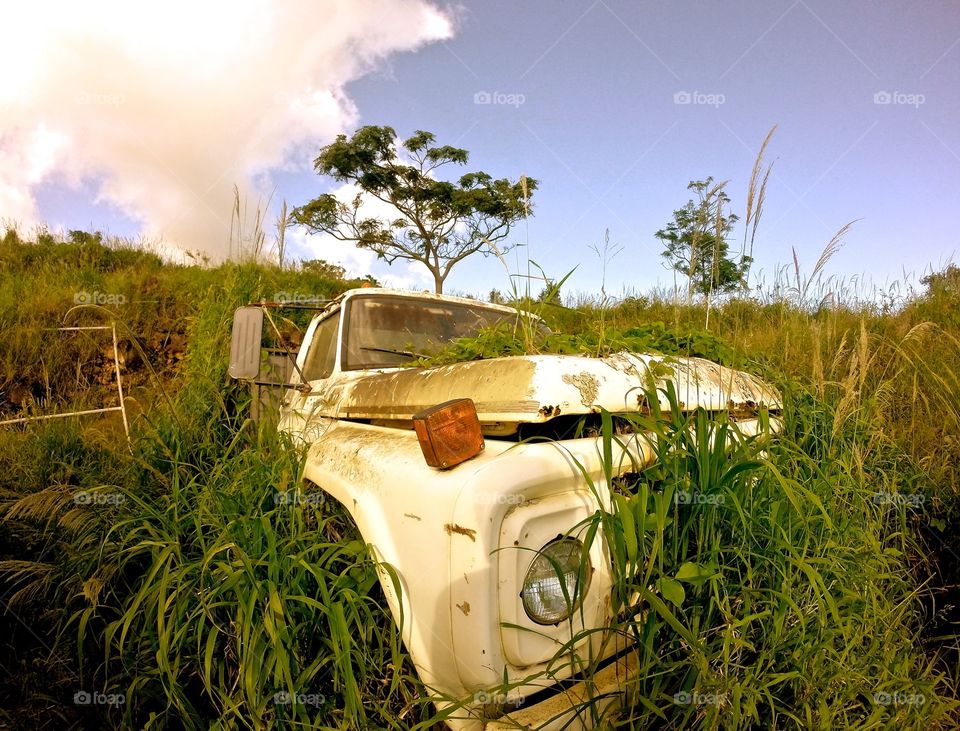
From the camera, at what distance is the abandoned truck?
1.20 meters

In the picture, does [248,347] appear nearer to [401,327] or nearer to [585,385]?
[401,327]

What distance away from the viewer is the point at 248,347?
8.70ft

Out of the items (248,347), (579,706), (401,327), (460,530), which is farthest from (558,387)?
(248,347)

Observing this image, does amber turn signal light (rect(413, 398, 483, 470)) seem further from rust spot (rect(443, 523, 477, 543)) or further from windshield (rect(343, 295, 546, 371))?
windshield (rect(343, 295, 546, 371))

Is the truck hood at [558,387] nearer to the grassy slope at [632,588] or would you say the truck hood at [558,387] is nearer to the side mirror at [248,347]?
the grassy slope at [632,588]

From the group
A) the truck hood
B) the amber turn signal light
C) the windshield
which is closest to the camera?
the amber turn signal light

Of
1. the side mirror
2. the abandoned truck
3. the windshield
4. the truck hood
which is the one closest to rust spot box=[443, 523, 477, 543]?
the abandoned truck

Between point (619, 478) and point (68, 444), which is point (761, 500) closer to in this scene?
point (619, 478)

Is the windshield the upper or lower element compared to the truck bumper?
upper

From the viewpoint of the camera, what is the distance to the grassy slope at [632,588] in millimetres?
1398

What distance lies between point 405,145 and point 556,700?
23019 mm

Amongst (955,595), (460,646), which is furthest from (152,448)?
(955,595)

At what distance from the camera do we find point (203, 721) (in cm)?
171

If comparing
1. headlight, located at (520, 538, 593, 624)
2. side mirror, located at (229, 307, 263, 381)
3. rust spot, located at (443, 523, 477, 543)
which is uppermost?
side mirror, located at (229, 307, 263, 381)
